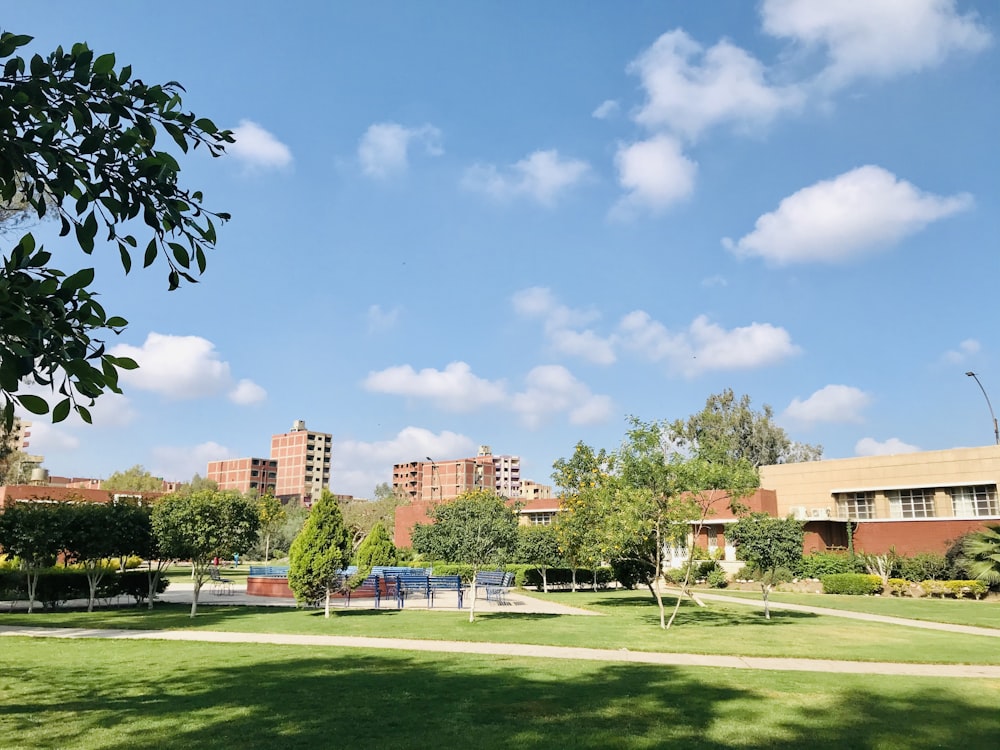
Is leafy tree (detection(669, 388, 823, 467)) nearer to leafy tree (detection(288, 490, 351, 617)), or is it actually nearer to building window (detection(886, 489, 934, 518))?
building window (detection(886, 489, 934, 518))

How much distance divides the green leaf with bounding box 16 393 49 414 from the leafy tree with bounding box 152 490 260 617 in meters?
22.3

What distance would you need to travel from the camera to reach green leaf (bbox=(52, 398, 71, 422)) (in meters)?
3.05

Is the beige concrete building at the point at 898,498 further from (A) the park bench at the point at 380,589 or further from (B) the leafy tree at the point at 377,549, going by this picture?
(B) the leafy tree at the point at 377,549

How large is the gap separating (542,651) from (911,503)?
37.9 meters

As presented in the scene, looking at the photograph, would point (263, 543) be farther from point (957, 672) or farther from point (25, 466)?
point (957, 672)

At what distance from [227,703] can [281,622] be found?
11.9 metres

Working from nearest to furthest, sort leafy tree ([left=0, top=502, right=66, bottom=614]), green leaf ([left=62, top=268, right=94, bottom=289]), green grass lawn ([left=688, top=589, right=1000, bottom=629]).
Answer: green leaf ([left=62, top=268, right=94, bottom=289])
green grass lawn ([left=688, top=589, right=1000, bottom=629])
leafy tree ([left=0, top=502, right=66, bottom=614])

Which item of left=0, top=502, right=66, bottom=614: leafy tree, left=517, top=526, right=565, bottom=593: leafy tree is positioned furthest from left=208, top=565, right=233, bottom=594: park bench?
left=517, top=526, right=565, bottom=593: leafy tree

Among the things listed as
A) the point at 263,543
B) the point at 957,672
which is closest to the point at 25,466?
the point at 263,543

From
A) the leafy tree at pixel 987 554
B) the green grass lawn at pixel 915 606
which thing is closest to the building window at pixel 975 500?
the green grass lawn at pixel 915 606

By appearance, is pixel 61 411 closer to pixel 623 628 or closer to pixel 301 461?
pixel 623 628

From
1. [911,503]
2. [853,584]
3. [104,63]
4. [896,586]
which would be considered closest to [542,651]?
[104,63]

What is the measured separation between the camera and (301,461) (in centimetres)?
17525

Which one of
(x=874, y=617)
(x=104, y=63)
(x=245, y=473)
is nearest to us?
(x=104, y=63)
